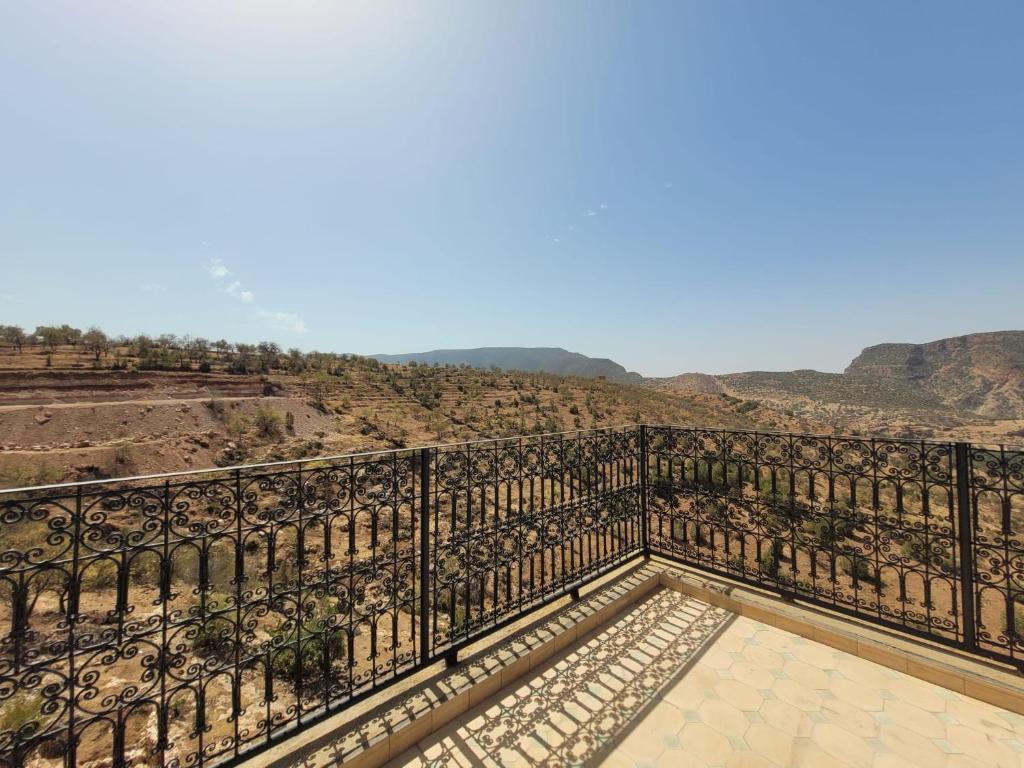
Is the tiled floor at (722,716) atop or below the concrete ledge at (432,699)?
below

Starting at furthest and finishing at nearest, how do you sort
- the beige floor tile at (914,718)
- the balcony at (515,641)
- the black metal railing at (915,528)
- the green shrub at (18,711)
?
the green shrub at (18,711) < the black metal railing at (915,528) < the beige floor tile at (914,718) < the balcony at (515,641)

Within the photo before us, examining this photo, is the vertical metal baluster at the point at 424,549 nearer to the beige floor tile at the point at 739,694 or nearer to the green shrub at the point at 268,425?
the beige floor tile at the point at 739,694

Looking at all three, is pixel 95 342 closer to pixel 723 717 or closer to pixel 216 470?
pixel 216 470

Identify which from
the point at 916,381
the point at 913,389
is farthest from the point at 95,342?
the point at 916,381

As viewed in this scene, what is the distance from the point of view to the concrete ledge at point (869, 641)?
9.46 feet

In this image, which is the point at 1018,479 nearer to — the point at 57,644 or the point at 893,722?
the point at 893,722

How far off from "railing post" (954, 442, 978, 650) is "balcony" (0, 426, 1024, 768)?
15 mm

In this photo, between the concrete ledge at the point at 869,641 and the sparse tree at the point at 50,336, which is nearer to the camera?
the concrete ledge at the point at 869,641

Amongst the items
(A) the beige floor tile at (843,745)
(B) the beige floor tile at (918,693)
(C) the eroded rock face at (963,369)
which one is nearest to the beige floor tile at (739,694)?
(A) the beige floor tile at (843,745)

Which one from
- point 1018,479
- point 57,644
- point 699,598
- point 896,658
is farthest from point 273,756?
point 1018,479

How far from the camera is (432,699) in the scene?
274cm

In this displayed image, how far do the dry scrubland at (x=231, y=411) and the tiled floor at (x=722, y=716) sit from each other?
13694 mm

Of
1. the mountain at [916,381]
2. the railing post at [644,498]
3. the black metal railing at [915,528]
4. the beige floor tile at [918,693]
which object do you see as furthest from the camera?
the mountain at [916,381]

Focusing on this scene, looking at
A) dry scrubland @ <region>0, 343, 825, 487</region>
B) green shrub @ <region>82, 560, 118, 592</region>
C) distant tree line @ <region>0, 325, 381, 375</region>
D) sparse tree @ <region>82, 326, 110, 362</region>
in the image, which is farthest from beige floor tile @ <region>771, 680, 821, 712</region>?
sparse tree @ <region>82, 326, 110, 362</region>
